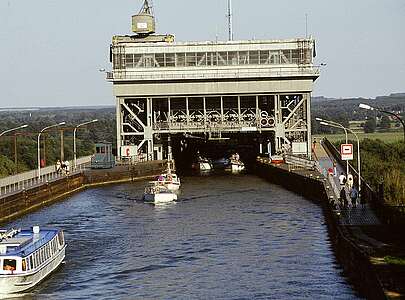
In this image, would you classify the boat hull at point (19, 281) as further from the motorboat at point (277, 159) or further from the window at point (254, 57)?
the window at point (254, 57)

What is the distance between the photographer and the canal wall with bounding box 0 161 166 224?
5881 centimetres

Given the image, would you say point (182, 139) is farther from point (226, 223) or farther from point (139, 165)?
point (226, 223)

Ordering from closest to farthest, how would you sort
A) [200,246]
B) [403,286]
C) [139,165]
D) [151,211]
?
[403,286] → [200,246] → [151,211] → [139,165]

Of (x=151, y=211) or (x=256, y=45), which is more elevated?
(x=256, y=45)

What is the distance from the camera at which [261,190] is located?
7562cm

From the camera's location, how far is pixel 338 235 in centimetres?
4175

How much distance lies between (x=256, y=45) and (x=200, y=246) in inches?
2017

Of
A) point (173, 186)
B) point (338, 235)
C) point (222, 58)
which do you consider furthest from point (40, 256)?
point (222, 58)

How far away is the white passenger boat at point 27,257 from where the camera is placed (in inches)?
1337

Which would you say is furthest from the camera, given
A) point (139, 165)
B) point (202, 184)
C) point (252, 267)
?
point (139, 165)

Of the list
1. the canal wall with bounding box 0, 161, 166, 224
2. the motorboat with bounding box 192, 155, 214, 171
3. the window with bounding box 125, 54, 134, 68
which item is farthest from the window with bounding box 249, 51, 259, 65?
the motorboat with bounding box 192, 155, 214, 171

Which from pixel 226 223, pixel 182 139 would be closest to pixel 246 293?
pixel 226 223

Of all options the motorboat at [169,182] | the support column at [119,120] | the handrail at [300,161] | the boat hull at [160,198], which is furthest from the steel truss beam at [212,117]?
the boat hull at [160,198]

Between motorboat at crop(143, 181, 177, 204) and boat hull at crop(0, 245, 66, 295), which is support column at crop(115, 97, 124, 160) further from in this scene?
boat hull at crop(0, 245, 66, 295)
